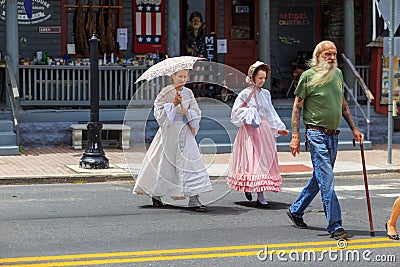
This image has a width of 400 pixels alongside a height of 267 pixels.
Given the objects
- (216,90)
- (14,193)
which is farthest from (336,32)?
(14,193)

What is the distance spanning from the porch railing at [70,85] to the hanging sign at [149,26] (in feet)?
4.47

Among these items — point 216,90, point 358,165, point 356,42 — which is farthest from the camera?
point 356,42

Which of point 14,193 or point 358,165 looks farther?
point 358,165

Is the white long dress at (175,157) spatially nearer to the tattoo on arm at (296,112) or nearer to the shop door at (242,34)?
the tattoo on arm at (296,112)

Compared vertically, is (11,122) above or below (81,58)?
below

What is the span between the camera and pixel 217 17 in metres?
20.3

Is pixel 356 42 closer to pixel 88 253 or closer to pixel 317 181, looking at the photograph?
pixel 317 181

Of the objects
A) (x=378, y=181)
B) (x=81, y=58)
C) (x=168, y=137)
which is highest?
(x=81, y=58)

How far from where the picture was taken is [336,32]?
21.5 m

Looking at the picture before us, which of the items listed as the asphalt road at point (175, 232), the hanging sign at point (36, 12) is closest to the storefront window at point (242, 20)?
the hanging sign at point (36, 12)

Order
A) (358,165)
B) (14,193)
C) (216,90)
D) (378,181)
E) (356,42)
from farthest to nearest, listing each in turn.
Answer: (356,42) → (216,90) → (358,165) → (378,181) → (14,193)

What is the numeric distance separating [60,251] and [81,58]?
1186cm

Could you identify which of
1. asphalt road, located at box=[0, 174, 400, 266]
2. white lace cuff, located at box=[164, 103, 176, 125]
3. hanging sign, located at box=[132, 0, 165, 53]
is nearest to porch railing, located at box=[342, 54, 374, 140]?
hanging sign, located at box=[132, 0, 165, 53]

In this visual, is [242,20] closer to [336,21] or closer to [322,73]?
[336,21]
